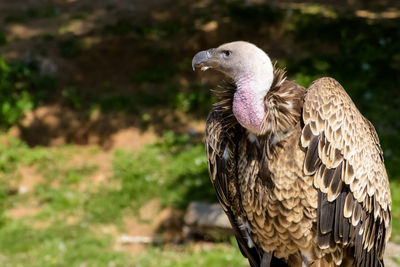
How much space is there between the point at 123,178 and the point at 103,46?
116 inches

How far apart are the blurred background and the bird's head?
2.44 m

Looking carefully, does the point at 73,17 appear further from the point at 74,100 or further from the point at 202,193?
the point at 202,193

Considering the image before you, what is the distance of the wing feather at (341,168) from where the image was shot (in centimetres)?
297

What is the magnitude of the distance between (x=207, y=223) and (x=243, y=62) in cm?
286

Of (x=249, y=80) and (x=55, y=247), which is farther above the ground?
(x=249, y=80)

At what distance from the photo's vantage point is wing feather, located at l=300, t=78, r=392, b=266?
297 centimetres

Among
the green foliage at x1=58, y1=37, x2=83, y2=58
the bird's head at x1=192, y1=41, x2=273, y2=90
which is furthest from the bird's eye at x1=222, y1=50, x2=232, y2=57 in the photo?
the green foliage at x1=58, y1=37, x2=83, y2=58

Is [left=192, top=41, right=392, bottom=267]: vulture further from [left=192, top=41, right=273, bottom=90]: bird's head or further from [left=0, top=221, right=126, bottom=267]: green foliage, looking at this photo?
[left=0, top=221, right=126, bottom=267]: green foliage

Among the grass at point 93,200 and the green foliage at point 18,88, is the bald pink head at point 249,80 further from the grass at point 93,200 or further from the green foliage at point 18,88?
the green foliage at point 18,88

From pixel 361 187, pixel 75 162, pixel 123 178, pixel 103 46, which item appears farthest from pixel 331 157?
pixel 103 46

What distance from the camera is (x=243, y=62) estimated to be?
291 centimetres

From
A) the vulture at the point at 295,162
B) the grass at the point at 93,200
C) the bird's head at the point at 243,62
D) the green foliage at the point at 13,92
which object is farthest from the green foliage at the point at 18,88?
the bird's head at the point at 243,62

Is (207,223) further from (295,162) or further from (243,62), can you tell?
(243,62)

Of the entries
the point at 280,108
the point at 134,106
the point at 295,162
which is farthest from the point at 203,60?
the point at 134,106
